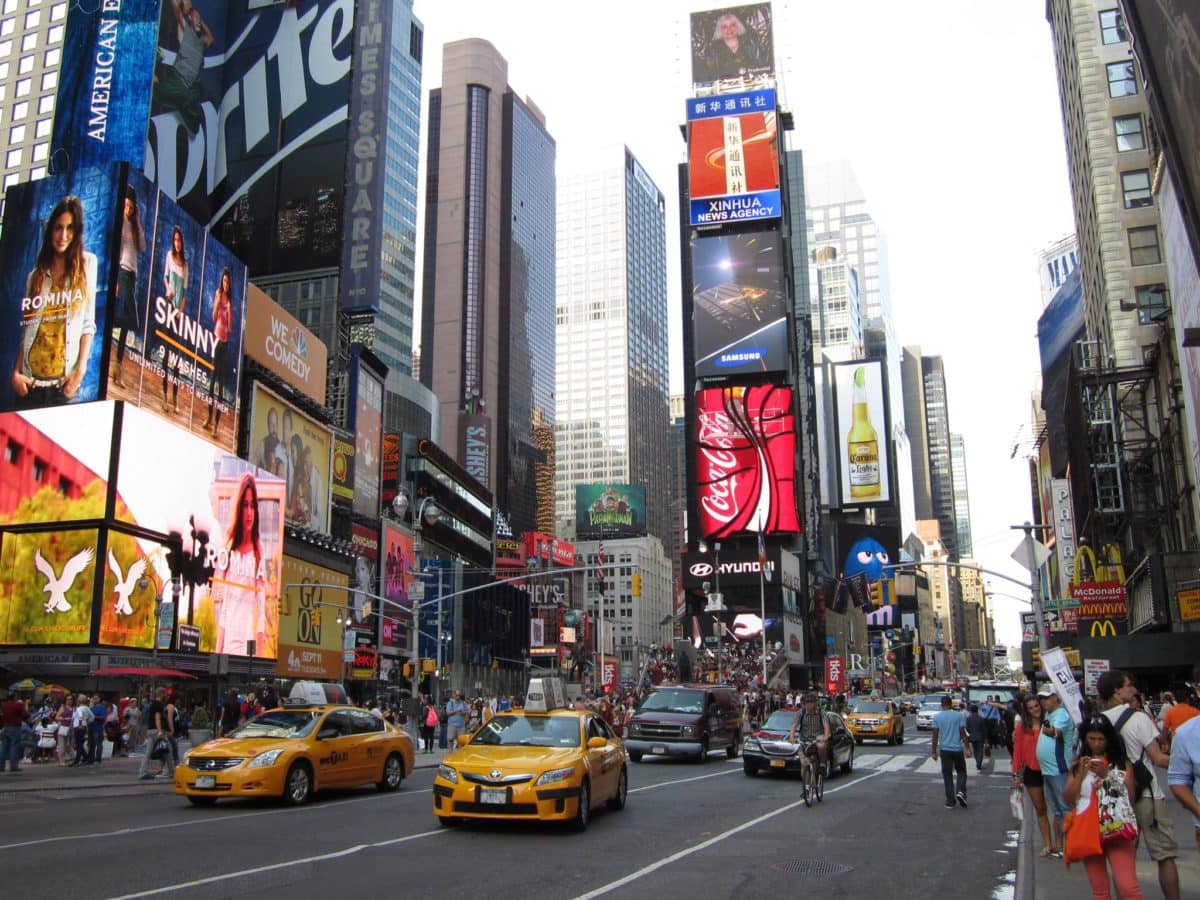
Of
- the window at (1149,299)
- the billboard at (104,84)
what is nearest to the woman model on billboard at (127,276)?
the billboard at (104,84)

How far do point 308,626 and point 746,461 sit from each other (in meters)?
55.6

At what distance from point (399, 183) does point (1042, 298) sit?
82544 millimetres

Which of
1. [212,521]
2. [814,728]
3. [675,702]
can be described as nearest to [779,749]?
[814,728]

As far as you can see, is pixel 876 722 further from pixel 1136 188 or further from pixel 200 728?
pixel 1136 188

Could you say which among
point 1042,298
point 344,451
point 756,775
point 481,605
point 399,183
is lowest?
point 756,775

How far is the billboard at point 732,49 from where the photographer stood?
405ft

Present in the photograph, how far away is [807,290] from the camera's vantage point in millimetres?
182375

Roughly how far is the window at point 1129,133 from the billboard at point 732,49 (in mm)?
74216

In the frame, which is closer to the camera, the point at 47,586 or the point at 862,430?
the point at 47,586

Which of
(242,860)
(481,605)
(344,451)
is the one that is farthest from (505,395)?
(242,860)

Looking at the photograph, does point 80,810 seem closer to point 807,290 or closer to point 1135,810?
point 1135,810

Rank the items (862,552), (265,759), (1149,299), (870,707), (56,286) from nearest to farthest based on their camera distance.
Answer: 1. (265,759)
2. (870,707)
3. (56,286)
4. (1149,299)
5. (862,552)

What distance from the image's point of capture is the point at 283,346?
205 feet

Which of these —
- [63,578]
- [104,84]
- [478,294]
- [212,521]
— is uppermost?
[478,294]
